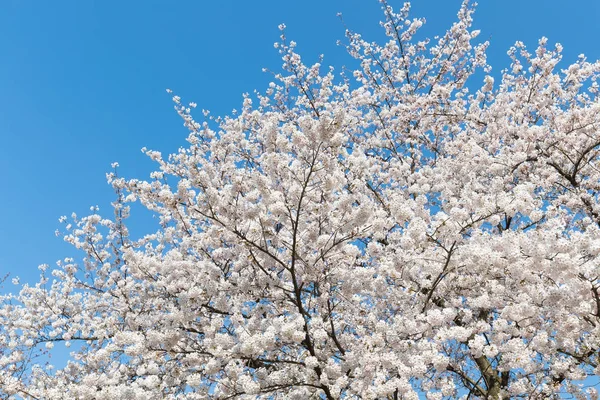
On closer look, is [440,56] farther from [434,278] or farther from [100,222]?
[100,222]

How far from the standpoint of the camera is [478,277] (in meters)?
6.47

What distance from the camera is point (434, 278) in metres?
6.40

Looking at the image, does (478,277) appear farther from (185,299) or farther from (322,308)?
(185,299)

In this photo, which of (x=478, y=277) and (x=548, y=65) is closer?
(x=478, y=277)

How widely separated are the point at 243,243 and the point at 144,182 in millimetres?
1484

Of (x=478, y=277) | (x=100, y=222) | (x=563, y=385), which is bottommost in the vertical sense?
(x=563, y=385)

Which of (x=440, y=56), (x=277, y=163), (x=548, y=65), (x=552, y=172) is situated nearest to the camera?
(x=277, y=163)

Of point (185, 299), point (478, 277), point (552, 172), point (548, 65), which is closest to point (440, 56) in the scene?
point (548, 65)

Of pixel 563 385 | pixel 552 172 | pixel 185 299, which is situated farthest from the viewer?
pixel 552 172

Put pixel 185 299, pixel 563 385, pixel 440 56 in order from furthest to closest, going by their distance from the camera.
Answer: pixel 440 56 → pixel 563 385 → pixel 185 299

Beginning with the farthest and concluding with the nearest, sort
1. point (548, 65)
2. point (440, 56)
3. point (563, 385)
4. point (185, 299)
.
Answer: point (440, 56) < point (548, 65) < point (563, 385) < point (185, 299)

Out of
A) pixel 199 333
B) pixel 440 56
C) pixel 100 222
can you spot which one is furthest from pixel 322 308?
pixel 440 56

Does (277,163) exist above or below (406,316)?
above

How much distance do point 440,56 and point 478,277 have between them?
867 centimetres
